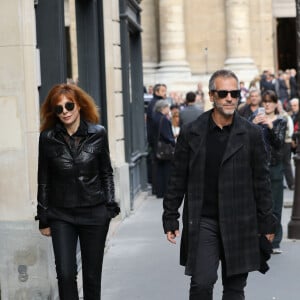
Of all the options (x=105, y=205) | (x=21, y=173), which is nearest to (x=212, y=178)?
(x=105, y=205)

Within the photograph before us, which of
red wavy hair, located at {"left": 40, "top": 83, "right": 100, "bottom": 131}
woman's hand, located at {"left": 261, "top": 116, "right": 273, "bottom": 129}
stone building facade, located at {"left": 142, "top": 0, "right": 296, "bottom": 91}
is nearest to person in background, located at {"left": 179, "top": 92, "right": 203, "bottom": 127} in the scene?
woman's hand, located at {"left": 261, "top": 116, "right": 273, "bottom": 129}

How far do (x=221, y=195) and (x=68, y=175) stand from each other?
110 cm

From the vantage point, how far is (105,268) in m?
10.6

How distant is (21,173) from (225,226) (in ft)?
7.63

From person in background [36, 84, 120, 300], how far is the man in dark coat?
0.56 m

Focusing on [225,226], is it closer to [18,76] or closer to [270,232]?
[270,232]

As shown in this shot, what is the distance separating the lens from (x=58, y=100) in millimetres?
7152

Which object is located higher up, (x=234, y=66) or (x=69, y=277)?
(x=234, y=66)

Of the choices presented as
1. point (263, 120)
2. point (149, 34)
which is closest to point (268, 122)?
point (263, 120)

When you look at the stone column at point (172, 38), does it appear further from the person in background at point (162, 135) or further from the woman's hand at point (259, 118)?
the woman's hand at point (259, 118)

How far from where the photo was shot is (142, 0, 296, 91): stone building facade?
117ft

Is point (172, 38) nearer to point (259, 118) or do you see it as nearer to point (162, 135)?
point (162, 135)

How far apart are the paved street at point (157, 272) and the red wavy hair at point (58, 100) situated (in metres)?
2.36

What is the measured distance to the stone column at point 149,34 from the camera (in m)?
36.4
